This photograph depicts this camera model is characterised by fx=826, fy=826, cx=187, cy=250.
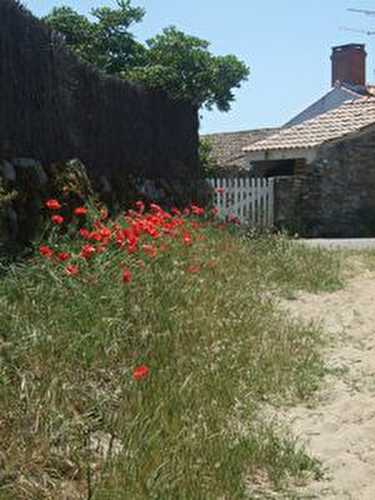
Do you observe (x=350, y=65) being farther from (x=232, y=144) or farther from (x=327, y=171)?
(x=327, y=171)

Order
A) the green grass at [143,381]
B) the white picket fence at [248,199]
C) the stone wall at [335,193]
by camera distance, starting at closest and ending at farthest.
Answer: the green grass at [143,381], the white picket fence at [248,199], the stone wall at [335,193]

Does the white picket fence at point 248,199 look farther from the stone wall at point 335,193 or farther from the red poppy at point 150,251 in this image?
the red poppy at point 150,251

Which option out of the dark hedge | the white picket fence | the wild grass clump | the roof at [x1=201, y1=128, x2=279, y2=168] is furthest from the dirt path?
the roof at [x1=201, y1=128, x2=279, y2=168]

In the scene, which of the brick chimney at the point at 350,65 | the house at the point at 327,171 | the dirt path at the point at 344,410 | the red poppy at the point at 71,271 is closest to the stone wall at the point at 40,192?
the red poppy at the point at 71,271

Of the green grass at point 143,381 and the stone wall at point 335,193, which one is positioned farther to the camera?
the stone wall at point 335,193

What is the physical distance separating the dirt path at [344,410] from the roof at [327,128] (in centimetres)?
1159

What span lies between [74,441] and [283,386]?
2173 mm

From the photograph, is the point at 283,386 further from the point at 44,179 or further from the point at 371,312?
the point at 44,179

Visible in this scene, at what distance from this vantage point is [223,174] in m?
22.1

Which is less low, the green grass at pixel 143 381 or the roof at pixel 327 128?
the roof at pixel 327 128

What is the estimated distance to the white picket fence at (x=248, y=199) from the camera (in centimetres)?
1759

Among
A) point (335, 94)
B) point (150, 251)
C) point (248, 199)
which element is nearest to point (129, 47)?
point (248, 199)

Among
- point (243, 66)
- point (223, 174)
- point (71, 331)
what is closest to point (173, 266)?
point (71, 331)

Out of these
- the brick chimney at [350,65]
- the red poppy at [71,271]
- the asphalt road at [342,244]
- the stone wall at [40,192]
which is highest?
the brick chimney at [350,65]
